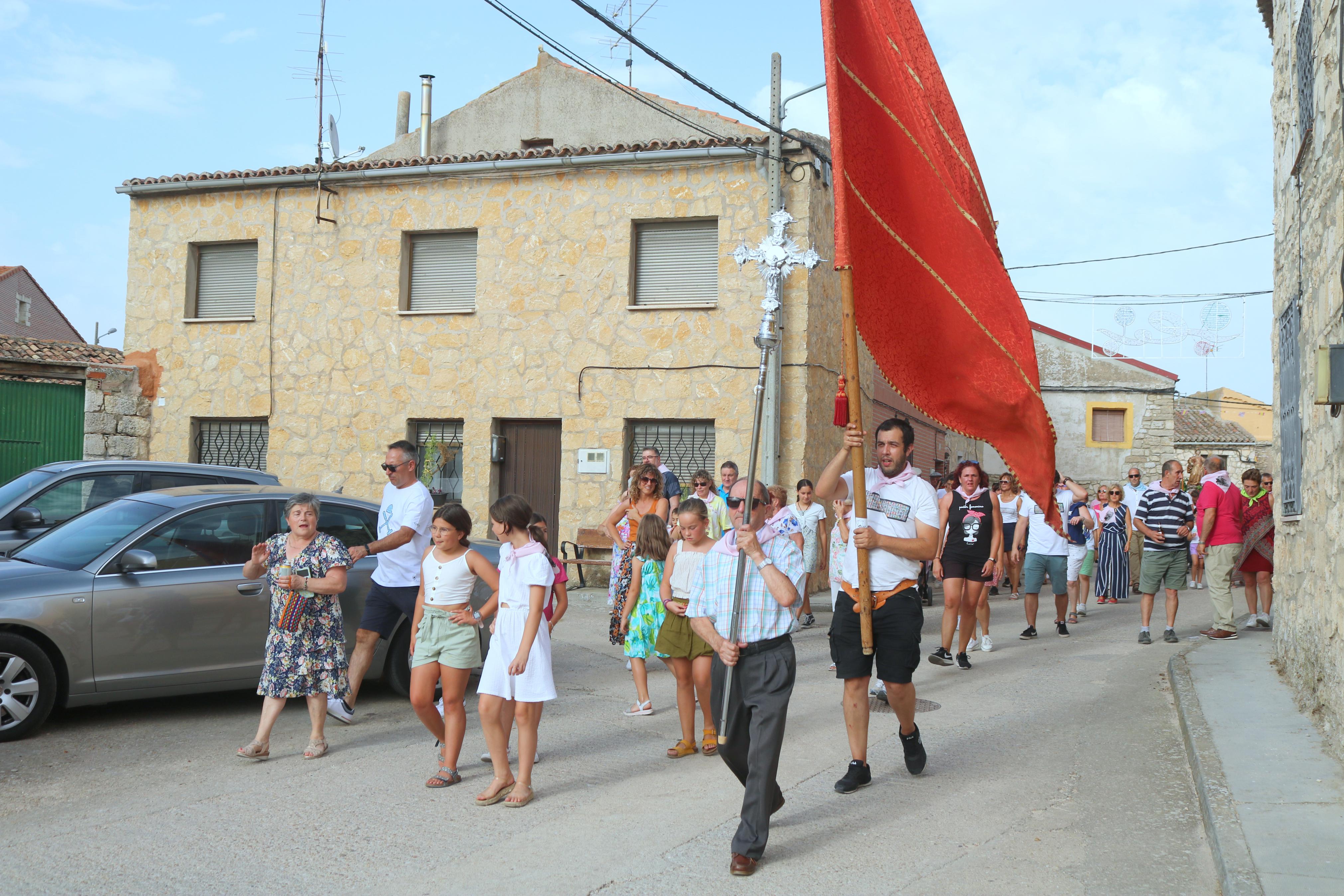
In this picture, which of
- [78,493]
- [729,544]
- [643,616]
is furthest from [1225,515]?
[78,493]

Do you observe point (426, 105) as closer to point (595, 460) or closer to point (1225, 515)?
point (595, 460)

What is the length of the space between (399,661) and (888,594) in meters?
3.94

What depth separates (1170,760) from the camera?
6.61 meters

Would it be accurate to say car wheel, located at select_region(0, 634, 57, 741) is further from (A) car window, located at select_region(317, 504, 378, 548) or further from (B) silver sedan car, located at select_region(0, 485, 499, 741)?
(A) car window, located at select_region(317, 504, 378, 548)

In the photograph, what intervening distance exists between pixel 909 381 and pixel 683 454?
12.0m

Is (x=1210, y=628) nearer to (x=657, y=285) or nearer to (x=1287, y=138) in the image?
(x=1287, y=138)

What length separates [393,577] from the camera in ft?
24.5

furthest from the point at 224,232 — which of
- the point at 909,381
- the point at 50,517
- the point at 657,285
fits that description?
the point at 909,381

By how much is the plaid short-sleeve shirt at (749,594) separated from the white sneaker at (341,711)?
3161 mm

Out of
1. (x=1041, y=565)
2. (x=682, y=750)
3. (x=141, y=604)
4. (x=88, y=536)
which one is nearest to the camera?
(x=682, y=750)

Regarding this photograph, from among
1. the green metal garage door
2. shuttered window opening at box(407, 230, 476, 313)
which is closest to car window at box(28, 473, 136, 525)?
shuttered window opening at box(407, 230, 476, 313)

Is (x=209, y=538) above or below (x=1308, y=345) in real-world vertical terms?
below

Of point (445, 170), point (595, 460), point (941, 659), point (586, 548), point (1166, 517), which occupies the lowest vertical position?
point (941, 659)

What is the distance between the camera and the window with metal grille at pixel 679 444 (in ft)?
55.5
